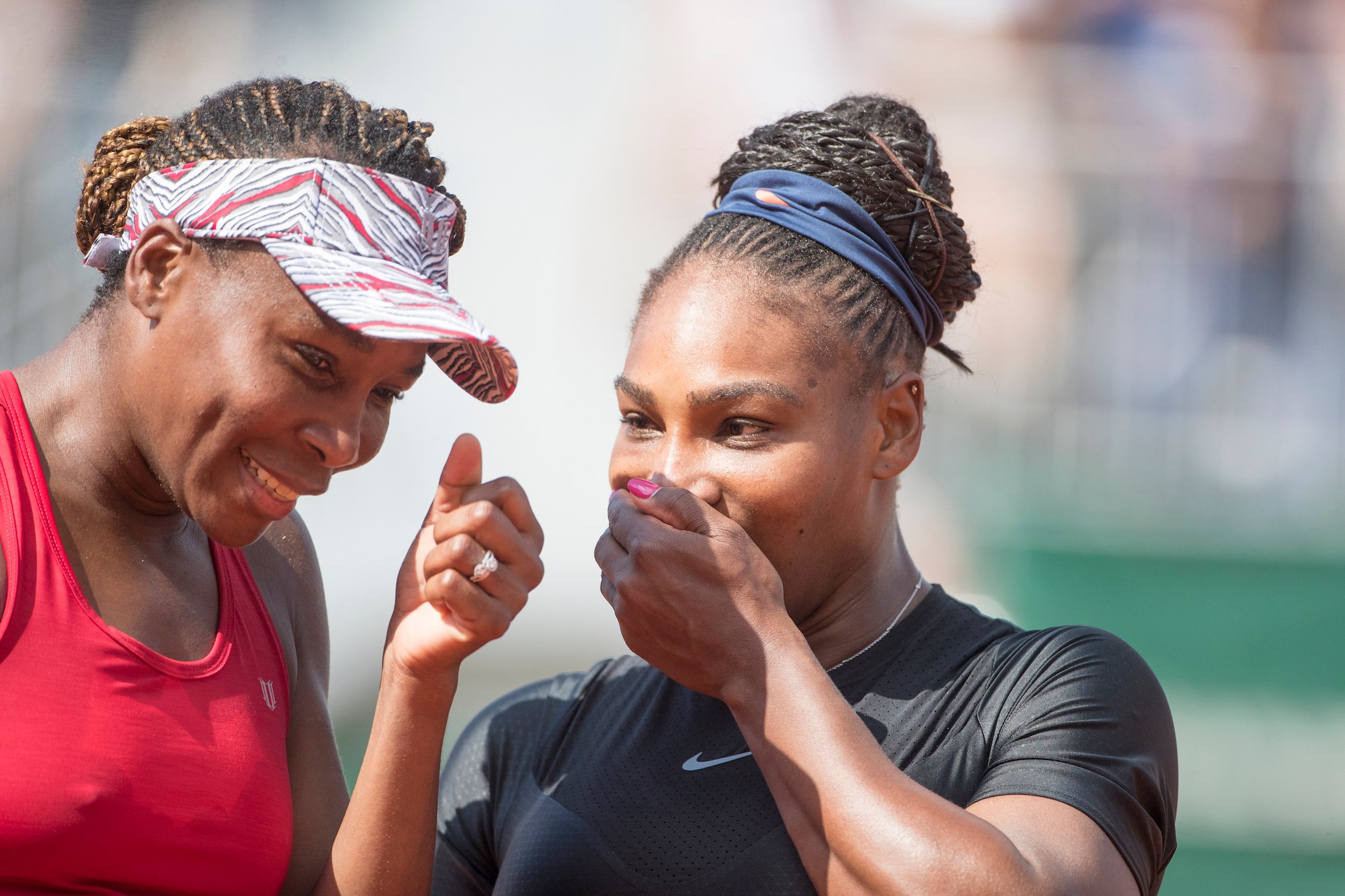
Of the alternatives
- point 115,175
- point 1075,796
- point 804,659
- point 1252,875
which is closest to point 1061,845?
point 1075,796

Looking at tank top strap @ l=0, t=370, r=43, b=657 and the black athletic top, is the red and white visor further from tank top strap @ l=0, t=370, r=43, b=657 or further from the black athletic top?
the black athletic top

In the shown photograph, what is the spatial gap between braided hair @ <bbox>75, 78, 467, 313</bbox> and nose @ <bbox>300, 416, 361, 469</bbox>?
41cm

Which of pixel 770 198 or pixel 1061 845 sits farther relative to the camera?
pixel 770 198

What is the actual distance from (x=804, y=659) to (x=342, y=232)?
96 cm

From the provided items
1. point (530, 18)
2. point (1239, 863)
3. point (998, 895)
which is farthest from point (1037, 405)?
point (998, 895)

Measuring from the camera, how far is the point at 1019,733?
2143 mm

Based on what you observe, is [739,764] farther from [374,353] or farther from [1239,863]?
[1239,863]

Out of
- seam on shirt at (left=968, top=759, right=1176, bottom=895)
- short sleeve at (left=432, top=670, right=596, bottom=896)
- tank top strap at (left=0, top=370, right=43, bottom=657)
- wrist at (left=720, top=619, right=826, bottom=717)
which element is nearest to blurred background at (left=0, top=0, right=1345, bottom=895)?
short sleeve at (left=432, top=670, right=596, bottom=896)

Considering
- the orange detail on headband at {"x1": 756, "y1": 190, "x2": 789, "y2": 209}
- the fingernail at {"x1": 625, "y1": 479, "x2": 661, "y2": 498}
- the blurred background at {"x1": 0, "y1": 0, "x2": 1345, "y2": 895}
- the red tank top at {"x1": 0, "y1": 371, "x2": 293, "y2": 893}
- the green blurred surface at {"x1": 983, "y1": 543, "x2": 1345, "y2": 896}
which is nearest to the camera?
the red tank top at {"x1": 0, "y1": 371, "x2": 293, "y2": 893}

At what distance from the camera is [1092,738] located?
6.88 ft

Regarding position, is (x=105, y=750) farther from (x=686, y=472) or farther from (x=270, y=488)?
(x=686, y=472)

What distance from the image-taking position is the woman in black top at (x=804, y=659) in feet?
6.54

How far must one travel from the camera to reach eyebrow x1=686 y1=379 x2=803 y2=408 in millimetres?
2283

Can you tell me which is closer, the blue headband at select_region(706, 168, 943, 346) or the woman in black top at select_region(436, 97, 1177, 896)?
the woman in black top at select_region(436, 97, 1177, 896)
